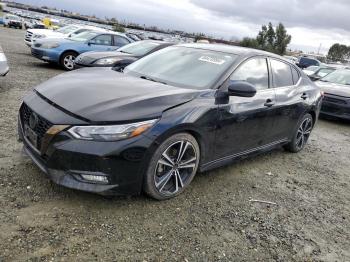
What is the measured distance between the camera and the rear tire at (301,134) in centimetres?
582

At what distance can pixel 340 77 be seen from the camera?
10.8m

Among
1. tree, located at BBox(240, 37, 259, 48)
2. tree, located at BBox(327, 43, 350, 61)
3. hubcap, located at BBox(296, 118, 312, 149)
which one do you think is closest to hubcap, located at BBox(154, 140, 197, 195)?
hubcap, located at BBox(296, 118, 312, 149)

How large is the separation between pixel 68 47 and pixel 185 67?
8.40 meters

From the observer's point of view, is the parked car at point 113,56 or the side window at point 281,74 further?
the parked car at point 113,56

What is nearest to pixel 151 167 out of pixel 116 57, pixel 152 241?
pixel 152 241

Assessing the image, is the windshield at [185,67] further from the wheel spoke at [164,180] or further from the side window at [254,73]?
the wheel spoke at [164,180]

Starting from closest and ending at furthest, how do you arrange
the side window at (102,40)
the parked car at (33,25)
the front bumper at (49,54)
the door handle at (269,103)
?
the door handle at (269,103), the front bumper at (49,54), the side window at (102,40), the parked car at (33,25)

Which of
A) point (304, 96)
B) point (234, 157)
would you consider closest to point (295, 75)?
point (304, 96)

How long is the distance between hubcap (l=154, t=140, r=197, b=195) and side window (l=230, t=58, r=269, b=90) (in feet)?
3.51

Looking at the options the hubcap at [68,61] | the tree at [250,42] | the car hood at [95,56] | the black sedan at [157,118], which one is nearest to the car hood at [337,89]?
the black sedan at [157,118]

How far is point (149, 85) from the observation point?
393 cm

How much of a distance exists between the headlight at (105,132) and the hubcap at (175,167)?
464mm

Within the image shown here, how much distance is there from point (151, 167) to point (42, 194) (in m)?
1.10

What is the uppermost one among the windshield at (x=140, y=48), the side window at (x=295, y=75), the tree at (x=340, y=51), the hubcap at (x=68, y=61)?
the side window at (x=295, y=75)
